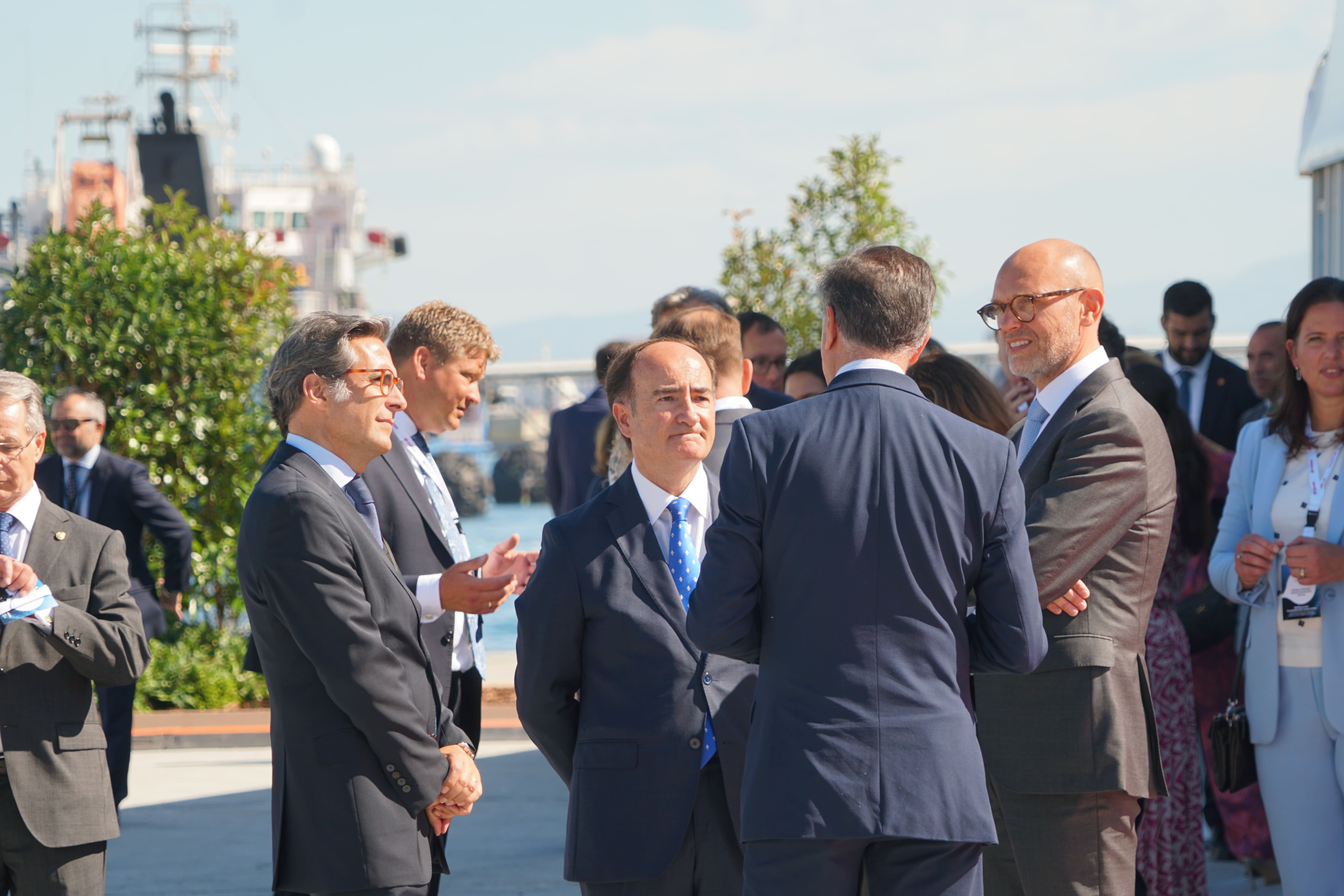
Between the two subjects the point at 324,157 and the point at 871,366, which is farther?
the point at 324,157

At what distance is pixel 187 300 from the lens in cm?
873

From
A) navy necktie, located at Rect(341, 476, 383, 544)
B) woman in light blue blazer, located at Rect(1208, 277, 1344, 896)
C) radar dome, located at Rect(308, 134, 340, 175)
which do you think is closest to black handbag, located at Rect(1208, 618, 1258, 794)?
woman in light blue blazer, located at Rect(1208, 277, 1344, 896)

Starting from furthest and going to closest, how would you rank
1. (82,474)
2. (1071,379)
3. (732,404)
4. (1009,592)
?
1. (82,474)
2. (732,404)
3. (1071,379)
4. (1009,592)

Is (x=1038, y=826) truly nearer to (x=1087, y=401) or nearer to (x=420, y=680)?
(x=1087, y=401)

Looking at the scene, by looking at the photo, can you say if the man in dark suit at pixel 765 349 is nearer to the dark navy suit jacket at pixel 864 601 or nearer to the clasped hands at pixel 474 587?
the clasped hands at pixel 474 587

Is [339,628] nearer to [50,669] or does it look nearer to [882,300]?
[50,669]

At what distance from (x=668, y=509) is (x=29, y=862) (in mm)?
1748

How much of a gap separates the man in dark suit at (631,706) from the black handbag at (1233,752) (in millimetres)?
1829

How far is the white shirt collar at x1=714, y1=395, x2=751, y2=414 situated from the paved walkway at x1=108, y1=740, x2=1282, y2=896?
224cm

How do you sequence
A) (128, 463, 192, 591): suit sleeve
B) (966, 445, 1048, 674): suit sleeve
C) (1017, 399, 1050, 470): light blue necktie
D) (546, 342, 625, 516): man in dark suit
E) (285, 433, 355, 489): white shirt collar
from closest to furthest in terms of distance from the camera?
(966, 445, 1048, 674): suit sleeve, (285, 433, 355, 489): white shirt collar, (1017, 399, 1050, 470): light blue necktie, (546, 342, 625, 516): man in dark suit, (128, 463, 192, 591): suit sleeve

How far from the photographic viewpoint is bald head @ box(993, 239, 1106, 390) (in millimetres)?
3146

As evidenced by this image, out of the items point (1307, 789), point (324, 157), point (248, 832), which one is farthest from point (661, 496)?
point (324, 157)

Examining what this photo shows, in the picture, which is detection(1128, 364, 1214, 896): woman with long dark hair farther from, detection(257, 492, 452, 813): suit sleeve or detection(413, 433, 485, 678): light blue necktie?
detection(257, 492, 452, 813): suit sleeve

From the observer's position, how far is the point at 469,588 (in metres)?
3.35
